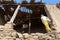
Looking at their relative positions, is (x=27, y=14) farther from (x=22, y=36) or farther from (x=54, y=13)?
(x=22, y=36)

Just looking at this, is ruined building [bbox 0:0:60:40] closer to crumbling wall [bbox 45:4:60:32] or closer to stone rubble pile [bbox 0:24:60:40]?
crumbling wall [bbox 45:4:60:32]

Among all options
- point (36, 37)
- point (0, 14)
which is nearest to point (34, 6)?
point (0, 14)

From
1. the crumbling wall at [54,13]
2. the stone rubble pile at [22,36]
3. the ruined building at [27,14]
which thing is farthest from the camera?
the ruined building at [27,14]

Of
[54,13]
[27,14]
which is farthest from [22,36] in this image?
[27,14]

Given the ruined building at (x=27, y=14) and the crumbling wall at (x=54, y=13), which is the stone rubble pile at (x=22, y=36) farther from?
the ruined building at (x=27, y=14)

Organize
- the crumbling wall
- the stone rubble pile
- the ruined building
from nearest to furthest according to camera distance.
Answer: the stone rubble pile < the crumbling wall < the ruined building

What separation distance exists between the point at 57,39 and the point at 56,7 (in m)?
4.43

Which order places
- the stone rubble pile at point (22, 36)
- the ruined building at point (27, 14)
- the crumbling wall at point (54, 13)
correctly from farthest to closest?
the ruined building at point (27, 14)
the crumbling wall at point (54, 13)
the stone rubble pile at point (22, 36)

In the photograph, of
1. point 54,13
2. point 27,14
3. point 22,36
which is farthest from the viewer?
point 27,14

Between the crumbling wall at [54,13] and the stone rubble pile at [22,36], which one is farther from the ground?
the crumbling wall at [54,13]

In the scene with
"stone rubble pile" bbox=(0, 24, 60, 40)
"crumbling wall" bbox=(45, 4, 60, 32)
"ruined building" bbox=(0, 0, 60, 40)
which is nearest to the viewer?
"stone rubble pile" bbox=(0, 24, 60, 40)

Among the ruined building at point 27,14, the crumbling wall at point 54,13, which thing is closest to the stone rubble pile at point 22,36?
the crumbling wall at point 54,13

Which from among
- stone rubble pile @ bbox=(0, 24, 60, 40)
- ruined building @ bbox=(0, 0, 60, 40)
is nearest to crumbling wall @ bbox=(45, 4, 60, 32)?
ruined building @ bbox=(0, 0, 60, 40)

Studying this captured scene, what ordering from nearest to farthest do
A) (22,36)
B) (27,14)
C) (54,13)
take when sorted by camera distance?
(22,36) < (54,13) < (27,14)
